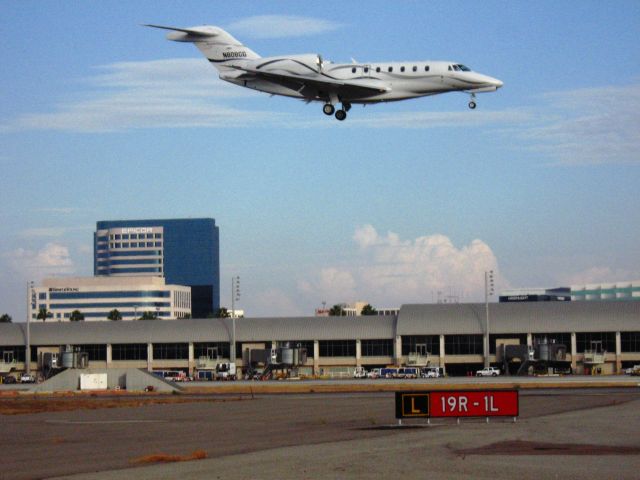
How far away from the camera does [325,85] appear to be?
70875mm

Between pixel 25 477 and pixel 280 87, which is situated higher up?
pixel 280 87

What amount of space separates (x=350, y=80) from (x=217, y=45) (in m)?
15.5

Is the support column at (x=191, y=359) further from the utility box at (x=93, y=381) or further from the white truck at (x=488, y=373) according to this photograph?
the utility box at (x=93, y=381)

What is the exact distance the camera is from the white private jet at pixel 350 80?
6969 cm

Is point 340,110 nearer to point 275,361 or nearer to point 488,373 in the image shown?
point 488,373

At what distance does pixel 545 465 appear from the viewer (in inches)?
1261

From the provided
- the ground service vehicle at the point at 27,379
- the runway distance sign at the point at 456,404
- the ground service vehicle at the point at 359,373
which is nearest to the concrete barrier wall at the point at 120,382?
the ground service vehicle at the point at 359,373

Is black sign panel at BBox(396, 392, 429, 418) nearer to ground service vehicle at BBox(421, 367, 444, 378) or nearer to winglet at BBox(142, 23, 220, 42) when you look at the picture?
winglet at BBox(142, 23, 220, 42)

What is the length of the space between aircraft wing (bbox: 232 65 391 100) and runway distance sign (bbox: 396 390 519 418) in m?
26.5

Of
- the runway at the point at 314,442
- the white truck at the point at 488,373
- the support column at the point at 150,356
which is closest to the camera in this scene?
the runway at the point at 314,442

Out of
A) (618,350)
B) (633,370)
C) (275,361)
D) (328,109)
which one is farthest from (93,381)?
(618,350)

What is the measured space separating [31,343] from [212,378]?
117 ft

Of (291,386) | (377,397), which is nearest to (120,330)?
(291,386)

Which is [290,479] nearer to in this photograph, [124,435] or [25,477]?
[25,477]
